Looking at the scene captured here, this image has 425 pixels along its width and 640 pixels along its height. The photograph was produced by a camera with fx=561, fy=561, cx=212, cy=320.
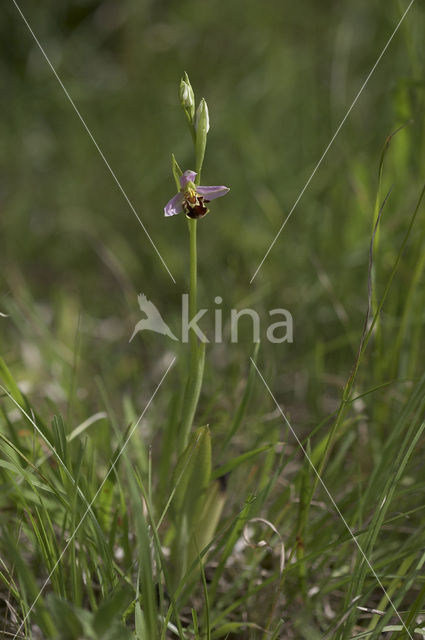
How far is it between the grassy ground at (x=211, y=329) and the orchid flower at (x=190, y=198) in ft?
1.06

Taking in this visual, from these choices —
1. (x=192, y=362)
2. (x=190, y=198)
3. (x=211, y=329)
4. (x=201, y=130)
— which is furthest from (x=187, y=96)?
(x=211, y=329)

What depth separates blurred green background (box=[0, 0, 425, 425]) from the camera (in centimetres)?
181

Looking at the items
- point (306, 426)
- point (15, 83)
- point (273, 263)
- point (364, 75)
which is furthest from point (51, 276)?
point (364, 75)

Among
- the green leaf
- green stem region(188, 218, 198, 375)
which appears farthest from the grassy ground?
green stem region(188, 218, 198, 375)

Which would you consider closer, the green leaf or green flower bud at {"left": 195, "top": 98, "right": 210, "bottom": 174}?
the green leaf

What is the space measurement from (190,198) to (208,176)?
6.04 ft

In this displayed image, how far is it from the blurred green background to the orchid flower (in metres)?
0.59

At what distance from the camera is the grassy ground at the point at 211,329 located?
970mm

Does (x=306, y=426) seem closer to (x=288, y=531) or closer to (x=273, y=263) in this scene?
(x=288, y=531)

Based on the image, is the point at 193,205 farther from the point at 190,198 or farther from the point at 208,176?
the point at 208,176

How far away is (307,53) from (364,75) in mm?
429

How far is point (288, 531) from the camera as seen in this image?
4.21ft

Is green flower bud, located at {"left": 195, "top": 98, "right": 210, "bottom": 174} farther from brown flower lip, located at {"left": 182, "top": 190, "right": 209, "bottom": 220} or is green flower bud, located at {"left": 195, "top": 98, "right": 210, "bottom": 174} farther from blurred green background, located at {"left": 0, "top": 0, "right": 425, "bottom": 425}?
blurred green background, located at {"left": 0, "top": 0, "right": 425, "bottom": 425}

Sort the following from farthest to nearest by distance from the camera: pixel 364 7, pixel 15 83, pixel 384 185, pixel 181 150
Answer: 1. pixel 364 7
2. pixel 15 83
3. pixel 181 150
4. pixel 384 185
